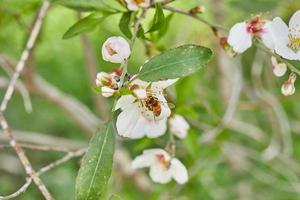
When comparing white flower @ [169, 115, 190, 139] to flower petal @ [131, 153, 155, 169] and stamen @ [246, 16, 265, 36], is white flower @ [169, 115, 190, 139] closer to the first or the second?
flower petal @ [131, 153, 155, 169]

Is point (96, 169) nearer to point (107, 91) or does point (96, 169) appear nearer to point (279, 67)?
point (107, 91)

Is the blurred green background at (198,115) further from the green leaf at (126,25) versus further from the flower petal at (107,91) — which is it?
the flower petal at (107,91)

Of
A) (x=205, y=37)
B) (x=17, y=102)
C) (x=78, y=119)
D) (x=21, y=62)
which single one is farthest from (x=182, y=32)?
(x=21, y=62)

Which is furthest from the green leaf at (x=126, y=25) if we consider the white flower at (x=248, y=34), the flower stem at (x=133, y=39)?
the white flower at (x=248, y=34)

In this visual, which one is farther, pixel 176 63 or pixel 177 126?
pixel 177 126

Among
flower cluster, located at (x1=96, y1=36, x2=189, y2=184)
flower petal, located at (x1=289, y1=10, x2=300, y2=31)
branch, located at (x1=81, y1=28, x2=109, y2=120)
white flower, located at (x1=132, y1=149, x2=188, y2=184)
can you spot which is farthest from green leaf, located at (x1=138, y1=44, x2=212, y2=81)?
branch, located at (x1=81, y1=28, x2=109, y2=120)

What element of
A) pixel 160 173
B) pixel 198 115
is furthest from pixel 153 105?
pixel 198 115
